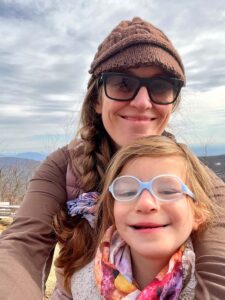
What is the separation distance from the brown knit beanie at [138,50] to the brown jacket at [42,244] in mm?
530

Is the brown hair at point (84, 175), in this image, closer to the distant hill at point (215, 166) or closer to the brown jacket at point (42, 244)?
the brown jacket at point (42, 244)

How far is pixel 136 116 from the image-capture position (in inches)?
78.5

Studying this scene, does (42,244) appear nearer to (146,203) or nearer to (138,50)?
(146,203)

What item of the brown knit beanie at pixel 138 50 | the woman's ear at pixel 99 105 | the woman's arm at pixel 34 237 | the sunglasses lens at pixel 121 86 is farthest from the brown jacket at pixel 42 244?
the brown knit beanie at pixel 138 50

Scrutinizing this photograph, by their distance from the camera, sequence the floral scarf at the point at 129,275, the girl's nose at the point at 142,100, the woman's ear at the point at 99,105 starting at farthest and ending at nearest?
the woman's ear at the point at 99,105, the girl's nose at the point at 142,100, the floral scarf at the point at 129,275

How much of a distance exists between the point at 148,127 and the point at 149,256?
0.68 m

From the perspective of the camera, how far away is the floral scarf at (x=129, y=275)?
57.7 inches

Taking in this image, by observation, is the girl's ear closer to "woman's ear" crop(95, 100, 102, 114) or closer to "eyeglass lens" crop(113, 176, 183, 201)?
"eyeglass lens" crop(113, 176, 183, 201)

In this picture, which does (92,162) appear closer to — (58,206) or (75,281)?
(58,206)

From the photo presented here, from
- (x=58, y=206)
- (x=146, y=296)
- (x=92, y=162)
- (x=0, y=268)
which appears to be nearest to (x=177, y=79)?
(x=92, y=162)

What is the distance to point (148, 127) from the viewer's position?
6.64ft

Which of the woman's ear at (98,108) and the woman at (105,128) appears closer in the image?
the woman at (105,128)

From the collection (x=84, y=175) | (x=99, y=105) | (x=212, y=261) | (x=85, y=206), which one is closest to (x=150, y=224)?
(x=212, y=261)

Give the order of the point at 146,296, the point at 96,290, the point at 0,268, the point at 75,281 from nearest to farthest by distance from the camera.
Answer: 1. the point at 146,296
2. the point at 0,268
3. the point at 96,290
4. the point at 75,281
